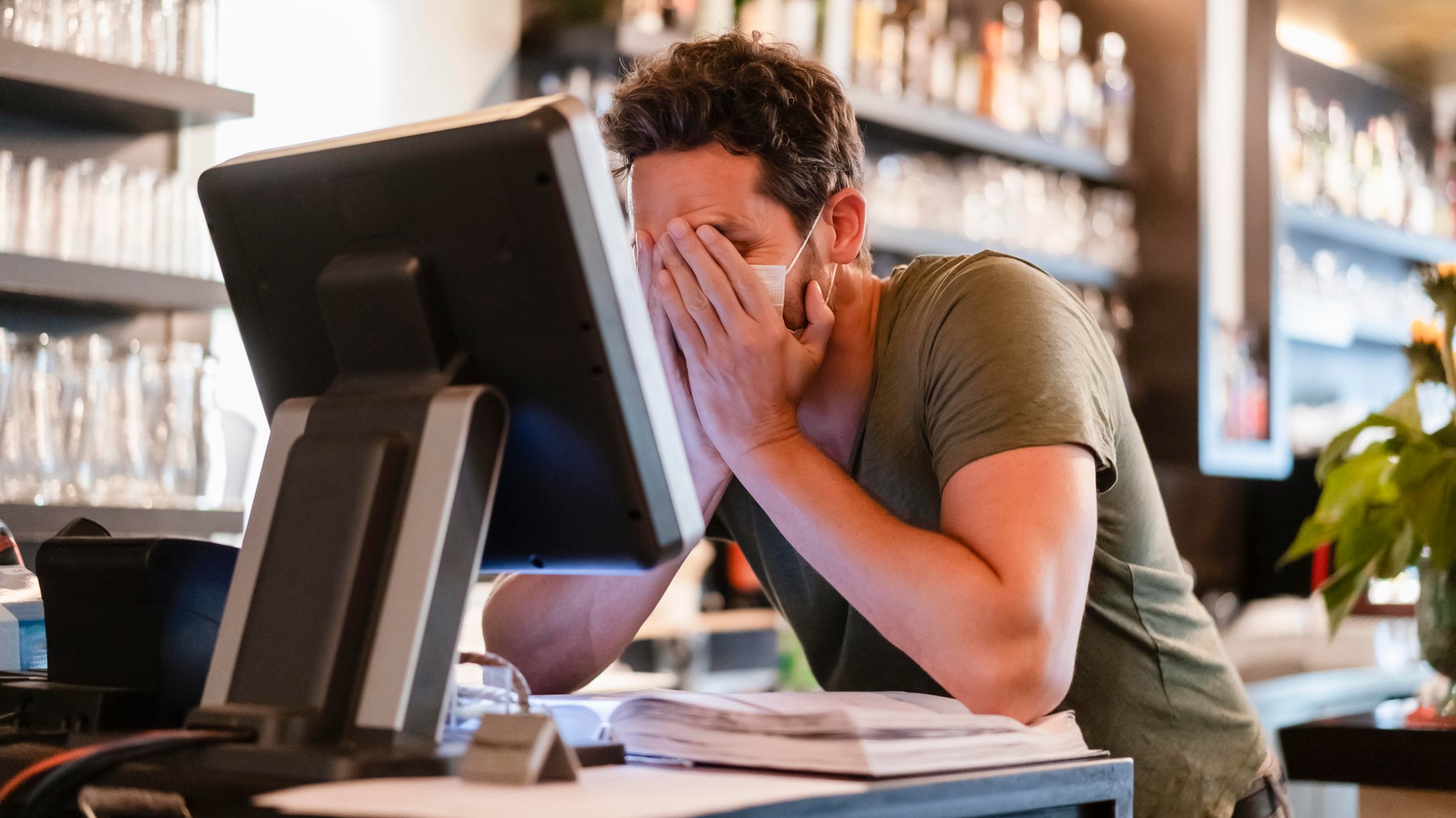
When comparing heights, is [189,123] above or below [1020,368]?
above

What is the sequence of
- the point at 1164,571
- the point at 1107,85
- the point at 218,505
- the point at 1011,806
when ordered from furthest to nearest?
the point at 1107,85
the point at 218,505
the point at 1164,571
the point at 1011,806

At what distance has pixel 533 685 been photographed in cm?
127

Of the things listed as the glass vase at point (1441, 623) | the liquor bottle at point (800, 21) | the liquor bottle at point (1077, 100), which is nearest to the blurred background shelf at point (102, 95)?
the liquor bottle at point (800, 21)

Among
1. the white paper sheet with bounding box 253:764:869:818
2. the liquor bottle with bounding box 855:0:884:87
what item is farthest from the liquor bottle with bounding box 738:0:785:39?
the white paper sheet with bounding box 253:764:869:818

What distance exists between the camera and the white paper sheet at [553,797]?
0.58 m

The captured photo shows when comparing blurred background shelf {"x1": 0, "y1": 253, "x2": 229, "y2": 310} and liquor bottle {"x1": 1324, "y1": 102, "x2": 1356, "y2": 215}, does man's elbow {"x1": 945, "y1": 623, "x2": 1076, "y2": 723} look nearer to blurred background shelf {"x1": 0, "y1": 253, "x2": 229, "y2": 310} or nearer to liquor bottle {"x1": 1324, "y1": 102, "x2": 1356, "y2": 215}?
blurred background shelf {"x1": 0, "y1": 253, "x2": 229, "y2": 310}

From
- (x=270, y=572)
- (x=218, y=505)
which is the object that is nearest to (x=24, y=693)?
(x=270, y=572)

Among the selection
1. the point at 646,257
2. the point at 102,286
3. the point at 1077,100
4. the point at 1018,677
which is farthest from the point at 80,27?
the point at 1077,100

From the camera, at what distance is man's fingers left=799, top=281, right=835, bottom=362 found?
127 centimetres

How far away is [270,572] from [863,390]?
25.5 inches

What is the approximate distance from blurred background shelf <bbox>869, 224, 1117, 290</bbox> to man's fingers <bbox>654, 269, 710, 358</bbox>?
1855mm

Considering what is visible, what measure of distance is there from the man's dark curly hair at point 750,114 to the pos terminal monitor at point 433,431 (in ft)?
1.48

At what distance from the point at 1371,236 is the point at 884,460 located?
370 cm

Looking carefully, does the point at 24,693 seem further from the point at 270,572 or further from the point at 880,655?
the point at 880,655
